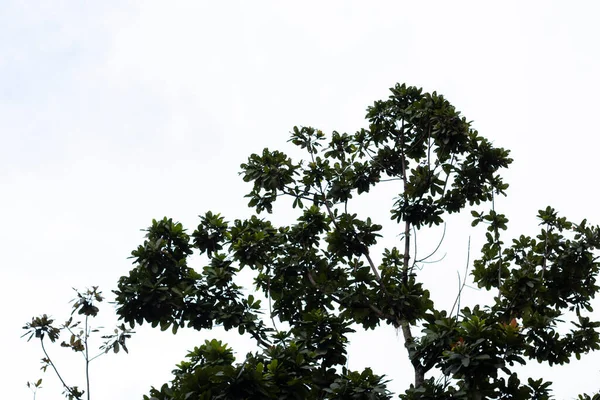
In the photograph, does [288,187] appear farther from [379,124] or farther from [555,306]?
[555,306]

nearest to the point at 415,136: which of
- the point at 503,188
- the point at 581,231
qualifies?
the point at 503,188

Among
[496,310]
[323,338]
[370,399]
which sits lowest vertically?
[370,399]

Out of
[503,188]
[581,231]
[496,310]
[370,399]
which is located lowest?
[370,399]

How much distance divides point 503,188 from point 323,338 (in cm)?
459

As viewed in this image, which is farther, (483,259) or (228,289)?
(483,259)

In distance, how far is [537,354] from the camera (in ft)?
31.7

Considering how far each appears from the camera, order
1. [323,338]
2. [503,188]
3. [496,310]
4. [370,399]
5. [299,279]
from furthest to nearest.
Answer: [503,188]
[299,279]
[496,310]
[323,338]
[370,399]

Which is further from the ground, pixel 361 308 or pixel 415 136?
pixel 415 136

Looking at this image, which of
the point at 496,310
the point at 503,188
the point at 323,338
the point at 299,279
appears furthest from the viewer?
the point at 503,188

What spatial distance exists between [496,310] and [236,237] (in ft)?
13.3

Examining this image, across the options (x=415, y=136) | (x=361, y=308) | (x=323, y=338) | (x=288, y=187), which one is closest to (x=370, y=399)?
(x=323, y=338)

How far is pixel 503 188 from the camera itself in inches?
438

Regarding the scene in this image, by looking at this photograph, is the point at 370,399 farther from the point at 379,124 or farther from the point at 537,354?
the point at 379,124

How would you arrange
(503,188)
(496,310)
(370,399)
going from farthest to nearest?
(503,188) < (496,310) < (370,399)
